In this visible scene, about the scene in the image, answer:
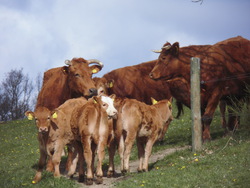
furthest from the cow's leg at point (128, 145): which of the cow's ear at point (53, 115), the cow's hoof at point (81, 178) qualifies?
the cow's ear at point (53, 115)

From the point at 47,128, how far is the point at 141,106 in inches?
93.9

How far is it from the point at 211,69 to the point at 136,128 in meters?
4.52

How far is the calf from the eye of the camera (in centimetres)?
1013

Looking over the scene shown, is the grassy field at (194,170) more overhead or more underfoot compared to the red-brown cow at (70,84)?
more underfoot

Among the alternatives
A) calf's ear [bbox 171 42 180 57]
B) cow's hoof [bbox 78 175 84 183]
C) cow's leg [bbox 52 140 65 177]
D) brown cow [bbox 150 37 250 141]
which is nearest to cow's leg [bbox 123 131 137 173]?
cow's hoof [bbox 78 175 84 183]

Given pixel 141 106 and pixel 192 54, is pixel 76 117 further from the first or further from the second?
pixel 192 54

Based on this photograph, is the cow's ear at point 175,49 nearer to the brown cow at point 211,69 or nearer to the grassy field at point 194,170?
the brown cow at point 211,69

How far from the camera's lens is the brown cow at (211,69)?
44.8 feet

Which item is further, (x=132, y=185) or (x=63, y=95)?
(x=63, y=95)

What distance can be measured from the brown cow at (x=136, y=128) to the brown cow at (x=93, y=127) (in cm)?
41

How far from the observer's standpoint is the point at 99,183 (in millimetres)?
9656

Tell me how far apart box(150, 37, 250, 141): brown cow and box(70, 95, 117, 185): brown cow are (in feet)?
14.2

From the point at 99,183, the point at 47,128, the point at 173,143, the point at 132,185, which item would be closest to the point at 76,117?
the point at 47,128

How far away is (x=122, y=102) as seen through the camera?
35.2 feet
